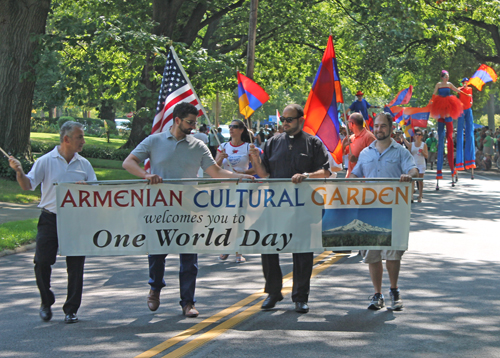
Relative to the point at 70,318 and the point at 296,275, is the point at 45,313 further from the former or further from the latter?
the point at 296,275

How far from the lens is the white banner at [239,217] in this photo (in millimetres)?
6363

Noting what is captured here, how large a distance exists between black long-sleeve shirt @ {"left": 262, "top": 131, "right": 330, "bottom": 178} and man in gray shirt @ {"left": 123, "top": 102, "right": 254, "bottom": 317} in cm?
41

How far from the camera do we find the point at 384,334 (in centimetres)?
568

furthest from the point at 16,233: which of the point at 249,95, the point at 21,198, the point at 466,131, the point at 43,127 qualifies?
the point at 43,127

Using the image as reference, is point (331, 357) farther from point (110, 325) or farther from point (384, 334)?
point (110, 325)

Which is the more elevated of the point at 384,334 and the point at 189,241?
the point at 189,241

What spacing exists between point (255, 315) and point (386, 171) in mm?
1929

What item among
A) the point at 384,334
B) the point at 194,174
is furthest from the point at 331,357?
the point at 194,174

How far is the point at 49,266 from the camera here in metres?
6.16

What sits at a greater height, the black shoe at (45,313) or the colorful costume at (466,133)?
the colorful costume at (466,133)

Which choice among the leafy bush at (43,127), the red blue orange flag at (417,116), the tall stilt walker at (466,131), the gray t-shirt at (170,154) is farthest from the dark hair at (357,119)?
the leafy bush at (43,127)

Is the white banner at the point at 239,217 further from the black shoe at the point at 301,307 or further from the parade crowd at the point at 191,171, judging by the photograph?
the black shoe at the point at 301,307

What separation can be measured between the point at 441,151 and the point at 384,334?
14.8m

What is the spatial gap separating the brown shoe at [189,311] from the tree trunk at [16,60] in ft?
45.9
